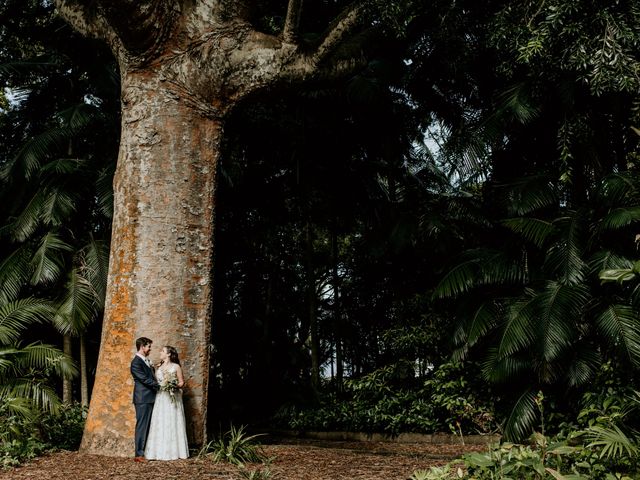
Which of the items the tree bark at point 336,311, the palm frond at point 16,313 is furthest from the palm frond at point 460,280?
the tree bark at point 336,311

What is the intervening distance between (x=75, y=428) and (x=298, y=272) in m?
13.3

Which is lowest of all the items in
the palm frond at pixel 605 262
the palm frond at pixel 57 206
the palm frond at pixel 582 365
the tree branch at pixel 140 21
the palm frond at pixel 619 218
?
the palm frond at pixel 582 365

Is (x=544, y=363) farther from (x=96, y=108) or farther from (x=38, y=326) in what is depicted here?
(x=38, y=326)

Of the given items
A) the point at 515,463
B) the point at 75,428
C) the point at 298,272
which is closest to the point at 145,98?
the point at 75,428

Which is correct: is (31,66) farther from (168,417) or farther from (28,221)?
(168,417)

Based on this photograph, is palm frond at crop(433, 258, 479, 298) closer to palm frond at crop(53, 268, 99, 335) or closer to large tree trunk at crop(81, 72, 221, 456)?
large tree trunk at crop(81, 72, 221, 456)

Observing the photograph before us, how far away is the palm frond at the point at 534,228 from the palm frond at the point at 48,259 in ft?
25.9

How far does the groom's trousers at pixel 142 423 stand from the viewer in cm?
768

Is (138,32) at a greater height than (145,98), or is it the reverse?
(138,32)

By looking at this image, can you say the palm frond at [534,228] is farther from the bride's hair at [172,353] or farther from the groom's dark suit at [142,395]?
the groom's dark suit at [142,395]

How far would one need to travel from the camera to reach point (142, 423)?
7738 mm

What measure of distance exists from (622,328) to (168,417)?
574 cm

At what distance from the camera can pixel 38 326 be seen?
50.8 feet

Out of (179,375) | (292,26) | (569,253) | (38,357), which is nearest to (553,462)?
(179,375)
